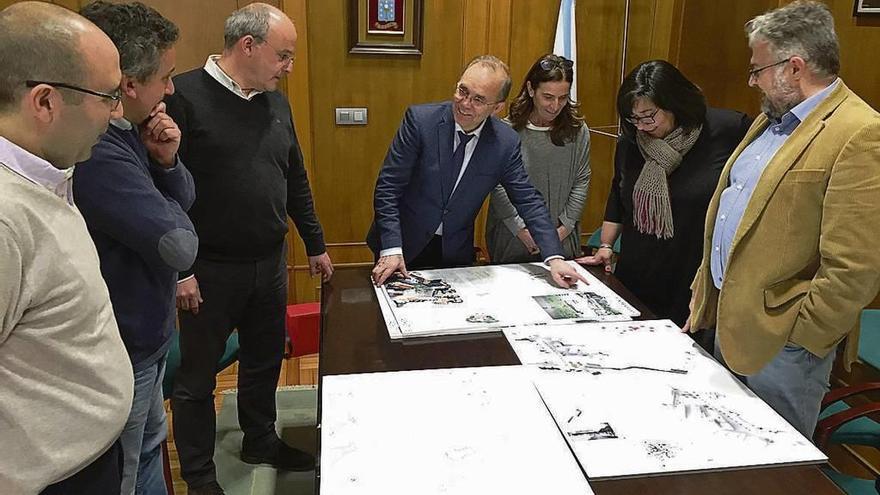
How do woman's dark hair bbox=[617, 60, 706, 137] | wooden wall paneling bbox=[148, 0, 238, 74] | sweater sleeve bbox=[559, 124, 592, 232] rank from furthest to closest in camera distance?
wooden wall paneling bbox=[148, 0, 238, 74], sweater sleeve bbox=[559, 124, 592, 232], woman's dark hair bbox=[617, 60, 706, 137]

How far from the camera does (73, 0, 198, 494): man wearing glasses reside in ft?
4.42

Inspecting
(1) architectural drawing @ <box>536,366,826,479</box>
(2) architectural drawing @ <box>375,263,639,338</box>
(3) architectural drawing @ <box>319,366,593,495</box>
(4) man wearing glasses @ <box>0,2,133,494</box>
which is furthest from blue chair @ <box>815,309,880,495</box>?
(4) man wearing glasses @ <box>0,2,133,494</box>

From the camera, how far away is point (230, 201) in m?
1.97

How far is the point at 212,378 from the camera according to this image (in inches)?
81.6

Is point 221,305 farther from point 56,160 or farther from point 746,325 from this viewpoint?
point 746,325

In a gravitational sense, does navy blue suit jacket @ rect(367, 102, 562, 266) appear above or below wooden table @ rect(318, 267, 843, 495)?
above

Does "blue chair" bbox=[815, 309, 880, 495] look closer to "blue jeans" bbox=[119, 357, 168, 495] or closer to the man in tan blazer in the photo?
the man in tan blazer

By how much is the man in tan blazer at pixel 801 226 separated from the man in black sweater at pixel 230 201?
4.18 ft

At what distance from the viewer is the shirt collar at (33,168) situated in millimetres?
972

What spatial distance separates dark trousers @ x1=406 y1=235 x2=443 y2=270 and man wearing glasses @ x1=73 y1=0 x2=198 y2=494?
0.85 meters

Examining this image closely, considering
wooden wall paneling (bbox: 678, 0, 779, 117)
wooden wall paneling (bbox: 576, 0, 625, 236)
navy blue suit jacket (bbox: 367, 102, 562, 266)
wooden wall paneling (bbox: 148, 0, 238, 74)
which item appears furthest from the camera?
wooden wall paneling (bbox: 576, 0, 625, 236)

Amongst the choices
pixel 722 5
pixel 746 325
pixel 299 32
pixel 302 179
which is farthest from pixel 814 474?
pixel 299 32

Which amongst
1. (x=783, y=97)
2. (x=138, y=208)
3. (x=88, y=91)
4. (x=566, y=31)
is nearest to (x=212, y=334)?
(x=138, y=208)

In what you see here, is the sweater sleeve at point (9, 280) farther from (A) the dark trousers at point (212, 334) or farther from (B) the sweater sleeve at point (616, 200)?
(B) the sweater sleeve at point (616, 200)
